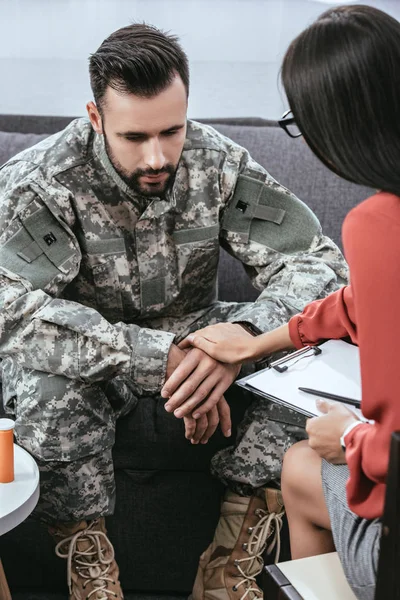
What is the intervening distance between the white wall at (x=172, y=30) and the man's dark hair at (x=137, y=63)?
1.01 m

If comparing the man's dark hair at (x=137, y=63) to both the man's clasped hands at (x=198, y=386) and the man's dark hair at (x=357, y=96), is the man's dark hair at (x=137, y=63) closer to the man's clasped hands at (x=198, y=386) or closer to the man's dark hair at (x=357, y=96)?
the man's clasped hands at (x=198, y=386)

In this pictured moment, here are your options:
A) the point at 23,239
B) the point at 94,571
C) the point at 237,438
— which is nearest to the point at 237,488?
the point at 237,438

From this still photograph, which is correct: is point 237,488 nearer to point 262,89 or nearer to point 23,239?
point 23,239

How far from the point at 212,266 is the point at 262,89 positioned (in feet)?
3.44

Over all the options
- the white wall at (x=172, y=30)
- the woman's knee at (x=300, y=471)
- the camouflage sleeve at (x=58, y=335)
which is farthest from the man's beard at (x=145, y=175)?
the white wall at (x=172, y=30)

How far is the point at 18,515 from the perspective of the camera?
129cm

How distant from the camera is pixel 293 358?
140 cm

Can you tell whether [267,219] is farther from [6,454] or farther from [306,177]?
[6,454]

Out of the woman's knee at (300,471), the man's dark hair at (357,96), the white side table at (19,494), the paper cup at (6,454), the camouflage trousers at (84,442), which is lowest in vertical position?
the camouflage trousers at (84,442)

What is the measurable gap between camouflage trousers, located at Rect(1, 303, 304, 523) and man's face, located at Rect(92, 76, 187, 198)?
1.07 ft

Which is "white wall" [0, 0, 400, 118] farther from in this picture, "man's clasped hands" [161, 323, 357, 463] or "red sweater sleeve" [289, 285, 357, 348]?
"red sweater sleeve" [289, 285, 357, 348]

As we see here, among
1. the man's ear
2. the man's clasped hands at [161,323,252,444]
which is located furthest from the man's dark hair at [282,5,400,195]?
the man's ear

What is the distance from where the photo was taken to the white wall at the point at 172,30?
270cm

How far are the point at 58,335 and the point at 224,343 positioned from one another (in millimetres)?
311
